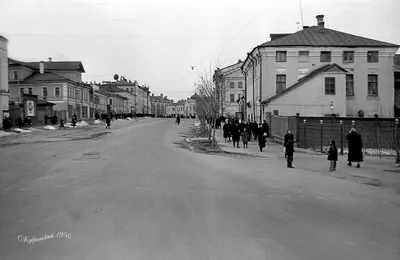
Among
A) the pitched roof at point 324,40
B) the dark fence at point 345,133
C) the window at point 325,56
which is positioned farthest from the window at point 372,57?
the dark fence at point 345,133

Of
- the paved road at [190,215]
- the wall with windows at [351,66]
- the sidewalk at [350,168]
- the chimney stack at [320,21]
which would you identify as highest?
the chimney stack at [320,21]

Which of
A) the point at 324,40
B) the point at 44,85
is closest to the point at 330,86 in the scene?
the point at 324,40

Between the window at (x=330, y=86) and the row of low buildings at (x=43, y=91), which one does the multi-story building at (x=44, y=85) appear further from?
the window at (x=330, y=86)

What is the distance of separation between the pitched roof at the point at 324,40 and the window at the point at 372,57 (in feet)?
2.59

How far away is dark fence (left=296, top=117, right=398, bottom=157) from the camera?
2155 centimetres

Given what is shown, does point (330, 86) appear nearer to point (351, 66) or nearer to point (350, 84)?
point (350, 84)

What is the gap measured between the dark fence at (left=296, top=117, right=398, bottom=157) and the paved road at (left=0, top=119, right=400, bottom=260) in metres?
9.61

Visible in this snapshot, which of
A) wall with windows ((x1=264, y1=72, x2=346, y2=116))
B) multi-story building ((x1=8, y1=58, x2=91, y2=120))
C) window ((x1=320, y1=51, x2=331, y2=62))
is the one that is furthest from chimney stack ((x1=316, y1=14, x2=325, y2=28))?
multi-story building ((x1=8, y1=58, x2=91, y2=120))

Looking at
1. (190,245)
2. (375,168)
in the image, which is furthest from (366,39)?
(190,245)

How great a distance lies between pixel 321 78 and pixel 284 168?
76.0 ft

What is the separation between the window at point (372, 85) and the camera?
1609 inches

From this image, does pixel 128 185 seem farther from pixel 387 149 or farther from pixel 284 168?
pixel 387 149

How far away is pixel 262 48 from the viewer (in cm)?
Result: 4056

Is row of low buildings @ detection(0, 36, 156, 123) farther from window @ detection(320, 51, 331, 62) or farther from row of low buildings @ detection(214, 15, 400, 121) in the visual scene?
window @ detection(320, 51, 331, 62)
